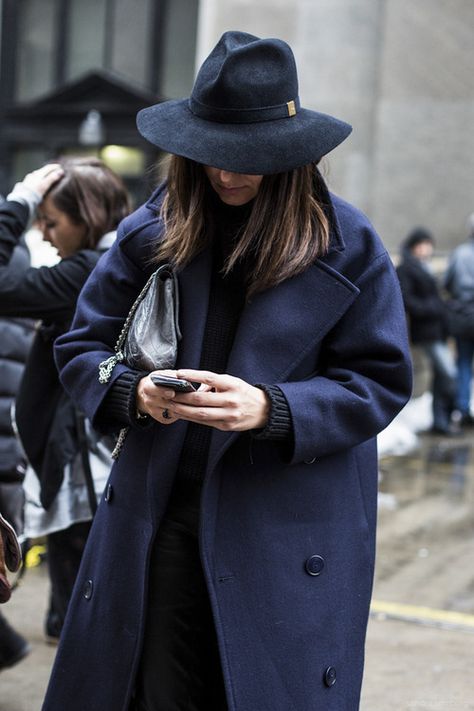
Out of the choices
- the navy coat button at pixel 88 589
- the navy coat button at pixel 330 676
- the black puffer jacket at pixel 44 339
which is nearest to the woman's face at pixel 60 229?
the black puffer jacket at pixel 44 339

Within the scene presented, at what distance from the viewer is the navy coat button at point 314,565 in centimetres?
262

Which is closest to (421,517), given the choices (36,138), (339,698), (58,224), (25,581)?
(25,581)

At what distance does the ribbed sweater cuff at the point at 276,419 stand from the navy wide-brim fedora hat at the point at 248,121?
0.48 m

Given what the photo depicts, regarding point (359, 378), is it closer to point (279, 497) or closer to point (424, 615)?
point (279, 497)

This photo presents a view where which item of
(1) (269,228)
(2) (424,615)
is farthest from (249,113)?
(2) (424,615)

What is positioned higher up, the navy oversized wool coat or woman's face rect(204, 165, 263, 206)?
woman's face rect(204, 165, 263, 206)

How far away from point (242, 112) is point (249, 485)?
0.84 meters

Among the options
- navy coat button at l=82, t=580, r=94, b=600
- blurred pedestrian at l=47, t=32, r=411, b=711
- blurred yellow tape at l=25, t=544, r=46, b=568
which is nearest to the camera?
blurred pedestrian at l=47, t=32, r=411, b=711

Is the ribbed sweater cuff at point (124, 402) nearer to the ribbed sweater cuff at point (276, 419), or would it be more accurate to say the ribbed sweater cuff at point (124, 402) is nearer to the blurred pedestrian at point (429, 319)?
the ribbed sweater cuff at point (276, 419)

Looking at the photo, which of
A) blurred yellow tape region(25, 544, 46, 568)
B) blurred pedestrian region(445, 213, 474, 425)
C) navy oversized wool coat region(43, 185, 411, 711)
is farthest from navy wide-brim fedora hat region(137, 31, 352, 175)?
blurred pedestrian region(445, 213, 474, 425)

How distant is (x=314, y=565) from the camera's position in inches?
103

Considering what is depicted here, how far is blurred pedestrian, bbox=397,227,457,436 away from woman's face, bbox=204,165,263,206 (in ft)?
26.5

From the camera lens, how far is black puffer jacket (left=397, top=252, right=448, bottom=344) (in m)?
10.7

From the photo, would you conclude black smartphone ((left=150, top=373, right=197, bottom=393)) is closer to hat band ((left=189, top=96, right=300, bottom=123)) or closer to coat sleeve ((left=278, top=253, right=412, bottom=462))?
coat sleeve ((left=278, top=253, right=412, bottom=462))
